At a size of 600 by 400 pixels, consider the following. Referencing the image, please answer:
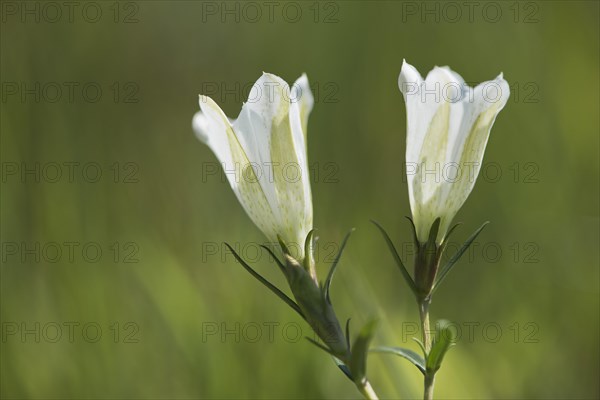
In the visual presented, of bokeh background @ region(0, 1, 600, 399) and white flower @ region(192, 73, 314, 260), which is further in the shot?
bokeh background @ region(0, 1, 600, 399)

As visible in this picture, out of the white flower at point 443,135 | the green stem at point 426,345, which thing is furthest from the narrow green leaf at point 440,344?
the white flower at point 443,135

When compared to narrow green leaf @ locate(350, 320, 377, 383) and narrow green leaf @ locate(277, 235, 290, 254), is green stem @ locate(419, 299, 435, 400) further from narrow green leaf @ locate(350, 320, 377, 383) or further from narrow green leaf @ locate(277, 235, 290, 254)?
narrow green leaf @ locate(277, 235, 290, 254)

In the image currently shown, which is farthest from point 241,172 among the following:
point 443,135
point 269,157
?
point 443,135

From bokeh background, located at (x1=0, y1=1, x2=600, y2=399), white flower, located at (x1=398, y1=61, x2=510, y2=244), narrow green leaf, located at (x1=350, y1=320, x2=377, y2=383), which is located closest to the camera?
narrow green leaf, located at (x1=350, y1=320, x2=377, y2=383)

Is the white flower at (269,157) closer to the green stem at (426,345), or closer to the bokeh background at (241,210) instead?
the green stem at (426,345)

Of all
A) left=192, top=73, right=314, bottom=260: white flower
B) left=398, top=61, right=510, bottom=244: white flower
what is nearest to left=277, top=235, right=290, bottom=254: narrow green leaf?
left=192, top=73, right=314, bottom=260: white flower

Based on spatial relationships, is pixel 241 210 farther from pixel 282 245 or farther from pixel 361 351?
pixel 361 351
